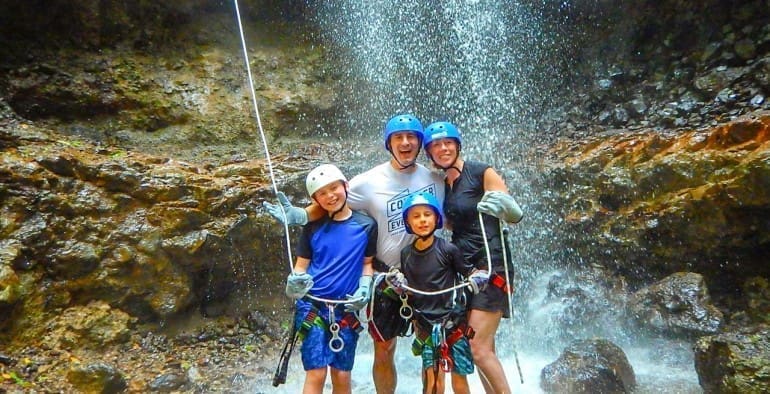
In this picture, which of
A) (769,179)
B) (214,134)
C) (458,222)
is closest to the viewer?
(458,222)

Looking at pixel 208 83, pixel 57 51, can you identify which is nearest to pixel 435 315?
pixel 208 83

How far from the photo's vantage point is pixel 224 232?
601 cm

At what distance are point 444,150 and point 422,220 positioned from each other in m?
0.58

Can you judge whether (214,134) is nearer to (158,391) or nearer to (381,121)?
(381,121)

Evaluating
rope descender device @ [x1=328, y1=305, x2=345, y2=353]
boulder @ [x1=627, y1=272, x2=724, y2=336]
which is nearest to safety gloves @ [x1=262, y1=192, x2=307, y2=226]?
rope descender device @ [x1=328, y1=305, x2=345, y2=353]

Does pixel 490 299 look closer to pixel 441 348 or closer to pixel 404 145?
pixel 441 348

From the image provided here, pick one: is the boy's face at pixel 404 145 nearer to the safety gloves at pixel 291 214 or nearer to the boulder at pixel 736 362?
the safety gloves at pixel 291 214

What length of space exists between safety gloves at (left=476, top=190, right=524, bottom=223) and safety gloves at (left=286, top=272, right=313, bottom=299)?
120cm

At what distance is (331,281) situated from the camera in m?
3.21

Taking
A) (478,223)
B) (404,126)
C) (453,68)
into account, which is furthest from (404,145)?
(453,68)

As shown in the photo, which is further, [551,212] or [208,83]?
[208,83]

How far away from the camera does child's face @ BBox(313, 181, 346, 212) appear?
129 inches

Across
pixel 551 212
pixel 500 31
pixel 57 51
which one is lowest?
pixel 551 212

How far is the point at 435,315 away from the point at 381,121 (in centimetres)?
626
